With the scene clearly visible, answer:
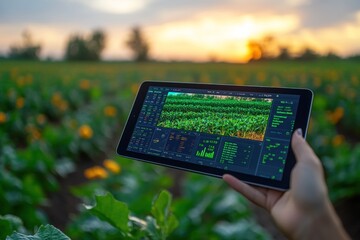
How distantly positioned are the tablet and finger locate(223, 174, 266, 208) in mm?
22

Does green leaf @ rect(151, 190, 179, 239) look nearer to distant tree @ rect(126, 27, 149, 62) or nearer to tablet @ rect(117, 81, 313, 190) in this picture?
tablet @ rect(117, 81, 313, 190)

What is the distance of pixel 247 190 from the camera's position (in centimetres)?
119

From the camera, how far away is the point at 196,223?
283cm

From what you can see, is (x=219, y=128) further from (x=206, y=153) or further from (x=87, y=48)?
(x=87, y=48)

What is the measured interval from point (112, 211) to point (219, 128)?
16.0 inches

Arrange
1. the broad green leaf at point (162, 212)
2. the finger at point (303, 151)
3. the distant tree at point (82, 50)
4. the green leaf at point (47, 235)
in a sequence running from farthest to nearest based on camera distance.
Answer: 1. the distant tree at point (82, 50)
2. the broad green leaf at point (162, 212)
3. the finger at point (303, 151)
4. the green leaf at point (47, 235)

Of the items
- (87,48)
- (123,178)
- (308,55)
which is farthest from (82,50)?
(123,178)

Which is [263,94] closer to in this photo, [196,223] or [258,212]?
[196,223]

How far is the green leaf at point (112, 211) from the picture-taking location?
1.04 m

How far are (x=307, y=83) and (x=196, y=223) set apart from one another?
10836mm

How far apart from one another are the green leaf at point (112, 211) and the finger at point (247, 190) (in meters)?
0.28

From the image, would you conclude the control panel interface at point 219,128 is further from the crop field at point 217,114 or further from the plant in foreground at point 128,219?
the plant in foreground at point 128,219

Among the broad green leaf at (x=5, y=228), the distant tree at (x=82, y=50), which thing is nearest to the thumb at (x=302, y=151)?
the broad green leaf at (x=5, y=228)

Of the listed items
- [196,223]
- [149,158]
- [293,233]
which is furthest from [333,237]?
[196,223]
